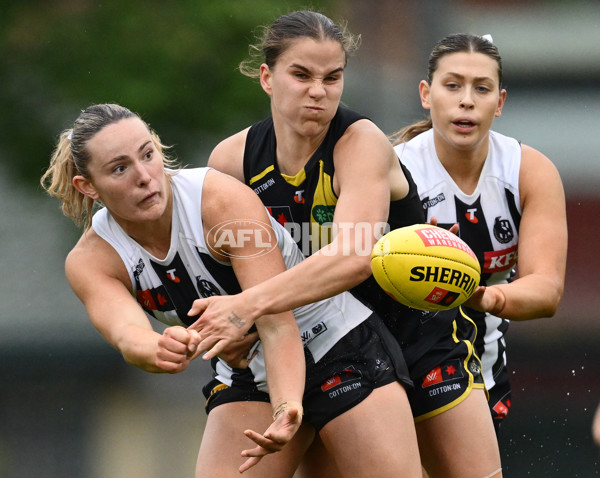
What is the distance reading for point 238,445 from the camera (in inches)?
145

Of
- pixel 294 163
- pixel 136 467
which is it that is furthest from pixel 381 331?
pixel 136 467

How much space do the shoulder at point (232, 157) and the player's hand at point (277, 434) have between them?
1096mm

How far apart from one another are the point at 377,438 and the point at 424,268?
0.61 meters

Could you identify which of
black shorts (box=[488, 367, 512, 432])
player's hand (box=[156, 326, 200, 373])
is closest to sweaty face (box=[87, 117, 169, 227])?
player's hand (box=[156, 326, 200, 373])

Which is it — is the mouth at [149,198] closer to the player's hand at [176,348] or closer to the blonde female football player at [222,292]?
the blonde female football player at [222,292]

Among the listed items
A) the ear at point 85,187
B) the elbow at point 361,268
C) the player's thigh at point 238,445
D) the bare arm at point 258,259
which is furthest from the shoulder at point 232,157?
the player's thigh at point 238,445

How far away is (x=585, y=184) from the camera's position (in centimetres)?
837

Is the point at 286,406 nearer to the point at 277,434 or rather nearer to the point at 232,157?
the point at 277,434

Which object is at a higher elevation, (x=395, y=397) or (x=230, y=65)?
(x=230, y=65)

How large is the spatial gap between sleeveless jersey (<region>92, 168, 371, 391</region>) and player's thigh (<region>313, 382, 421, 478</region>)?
0.93 ft

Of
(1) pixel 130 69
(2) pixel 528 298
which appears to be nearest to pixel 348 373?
(2) pixel 528 298

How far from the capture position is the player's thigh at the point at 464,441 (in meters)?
3.86

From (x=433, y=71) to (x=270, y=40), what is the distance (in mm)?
984

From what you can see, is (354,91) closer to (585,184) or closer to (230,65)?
(230,65)
